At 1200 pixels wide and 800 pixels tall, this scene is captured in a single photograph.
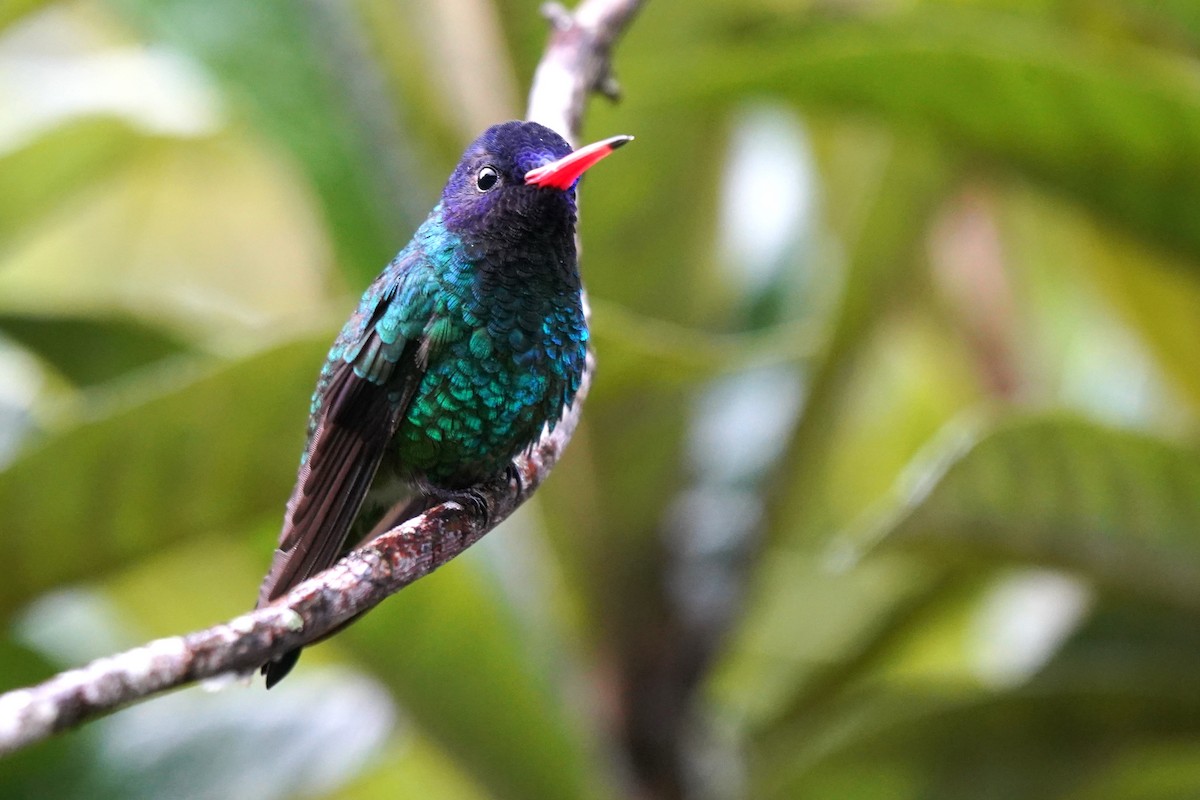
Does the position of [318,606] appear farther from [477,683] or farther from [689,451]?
[689,451]

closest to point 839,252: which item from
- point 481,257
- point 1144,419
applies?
point 1144,419

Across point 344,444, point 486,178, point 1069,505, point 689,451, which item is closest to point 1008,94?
point 1069,505

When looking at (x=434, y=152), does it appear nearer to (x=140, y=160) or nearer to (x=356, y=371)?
(x=140, y=160)

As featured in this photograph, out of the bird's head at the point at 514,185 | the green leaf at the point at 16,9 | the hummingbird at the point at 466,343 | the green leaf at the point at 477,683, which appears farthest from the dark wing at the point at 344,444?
the green leaf at the point at 16,9

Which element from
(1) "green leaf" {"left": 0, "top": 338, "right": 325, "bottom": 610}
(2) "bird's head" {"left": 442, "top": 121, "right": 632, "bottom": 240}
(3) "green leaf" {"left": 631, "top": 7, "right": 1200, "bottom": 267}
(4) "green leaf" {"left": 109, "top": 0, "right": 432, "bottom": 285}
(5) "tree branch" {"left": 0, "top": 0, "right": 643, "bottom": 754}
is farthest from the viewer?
(4) "green leaf" {"left": 109, "top": 0, "right": 432, "bottom": 285}

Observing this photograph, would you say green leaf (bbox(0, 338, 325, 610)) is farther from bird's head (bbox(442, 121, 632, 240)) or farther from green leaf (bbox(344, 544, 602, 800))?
bird's head (bbox(442, 121, 632, 240))

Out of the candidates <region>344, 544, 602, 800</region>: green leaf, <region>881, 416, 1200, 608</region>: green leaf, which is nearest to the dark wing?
<region>344, 544, 602, 800</region>: green leaf

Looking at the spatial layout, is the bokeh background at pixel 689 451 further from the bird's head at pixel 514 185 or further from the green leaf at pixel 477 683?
the bird's head at pixel 514 185
